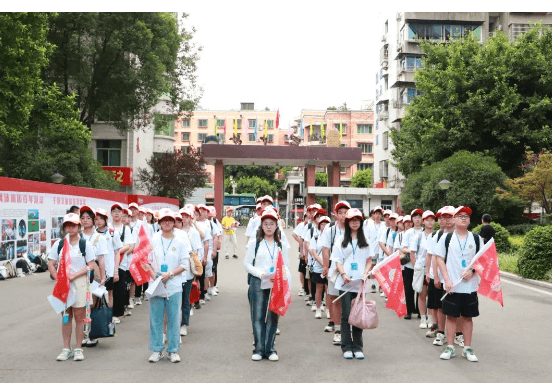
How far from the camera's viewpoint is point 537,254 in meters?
16.0

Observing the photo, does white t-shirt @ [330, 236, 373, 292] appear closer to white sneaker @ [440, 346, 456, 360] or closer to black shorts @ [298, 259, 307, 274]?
white sneaker @ [440, 346, 456, 360]

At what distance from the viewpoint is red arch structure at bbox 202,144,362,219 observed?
133 feet

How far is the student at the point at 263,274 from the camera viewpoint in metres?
7.16

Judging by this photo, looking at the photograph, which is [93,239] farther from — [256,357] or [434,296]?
[434,296]

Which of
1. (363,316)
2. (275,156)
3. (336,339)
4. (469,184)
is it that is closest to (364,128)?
(275,156)

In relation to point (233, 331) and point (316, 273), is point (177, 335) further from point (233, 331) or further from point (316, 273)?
point (316, 273)

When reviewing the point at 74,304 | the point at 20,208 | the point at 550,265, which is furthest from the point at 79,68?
the point at 74,304

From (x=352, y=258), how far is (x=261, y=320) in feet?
4.37

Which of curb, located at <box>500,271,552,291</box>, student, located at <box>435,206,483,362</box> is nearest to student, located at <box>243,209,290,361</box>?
student, located at <box>435,206,483,362</box>

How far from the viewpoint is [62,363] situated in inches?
273

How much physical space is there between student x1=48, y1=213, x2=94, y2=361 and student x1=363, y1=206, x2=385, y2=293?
137 inches

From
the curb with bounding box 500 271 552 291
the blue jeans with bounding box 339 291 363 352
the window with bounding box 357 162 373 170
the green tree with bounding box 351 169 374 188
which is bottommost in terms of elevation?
the curb with bounding box 500 271 552 291

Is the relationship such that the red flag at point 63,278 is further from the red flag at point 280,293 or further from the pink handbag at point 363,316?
the pink handbag at point 363,316

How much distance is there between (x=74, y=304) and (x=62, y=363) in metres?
0.67
